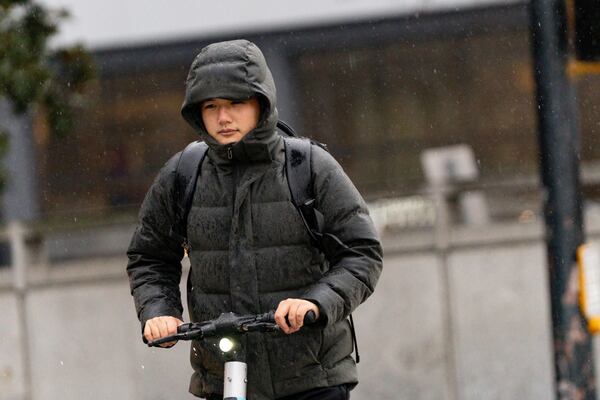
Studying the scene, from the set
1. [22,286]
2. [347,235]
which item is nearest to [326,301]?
[347,235]

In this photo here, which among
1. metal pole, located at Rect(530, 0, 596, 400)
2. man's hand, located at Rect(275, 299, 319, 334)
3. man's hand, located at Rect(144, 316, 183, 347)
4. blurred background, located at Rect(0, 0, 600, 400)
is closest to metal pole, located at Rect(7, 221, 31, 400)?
blurred background, located at Rect(0, 0, 600, 400)

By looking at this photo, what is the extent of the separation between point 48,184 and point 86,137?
1209 millimetres

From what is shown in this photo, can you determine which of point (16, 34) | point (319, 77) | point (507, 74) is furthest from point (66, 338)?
point (507, 74)

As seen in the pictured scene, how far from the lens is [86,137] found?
39.3ft

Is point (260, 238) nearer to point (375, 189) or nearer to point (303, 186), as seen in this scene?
point (303, 186)

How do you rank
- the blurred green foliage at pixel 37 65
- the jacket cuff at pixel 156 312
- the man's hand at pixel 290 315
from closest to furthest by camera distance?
the man's hand at pixel 290 315 < the jacket cuff at pixel 156 312 < the blurred green foliage at pixel 37 65

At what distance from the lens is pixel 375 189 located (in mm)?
9844

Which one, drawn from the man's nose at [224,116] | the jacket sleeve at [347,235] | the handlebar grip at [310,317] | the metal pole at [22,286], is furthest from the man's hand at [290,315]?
the metal pole at [22,286]

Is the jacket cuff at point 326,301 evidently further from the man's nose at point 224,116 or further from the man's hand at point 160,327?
the man's nose at point 224,116

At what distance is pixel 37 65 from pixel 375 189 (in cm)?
243

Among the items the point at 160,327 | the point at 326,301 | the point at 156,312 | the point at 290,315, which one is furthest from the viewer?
the point at 156,312

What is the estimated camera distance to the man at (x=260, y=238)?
150 inches

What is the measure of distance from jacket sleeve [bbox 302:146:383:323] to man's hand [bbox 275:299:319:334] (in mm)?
184

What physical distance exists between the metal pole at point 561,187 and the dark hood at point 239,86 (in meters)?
3.00
